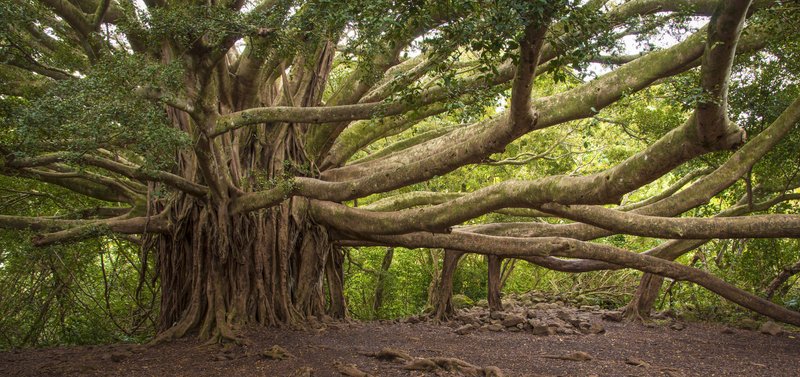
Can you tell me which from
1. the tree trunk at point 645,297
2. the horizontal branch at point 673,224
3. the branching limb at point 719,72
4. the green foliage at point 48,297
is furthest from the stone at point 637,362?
the green foliage at point 48,297

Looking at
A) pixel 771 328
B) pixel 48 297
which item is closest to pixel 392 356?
pixel 771 328

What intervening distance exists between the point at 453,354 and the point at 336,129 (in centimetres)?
395

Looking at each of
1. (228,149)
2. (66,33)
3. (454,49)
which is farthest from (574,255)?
(66,33)

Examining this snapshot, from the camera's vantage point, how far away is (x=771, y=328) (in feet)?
23.7

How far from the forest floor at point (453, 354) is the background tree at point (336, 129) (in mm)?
635

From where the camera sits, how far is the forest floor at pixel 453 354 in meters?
5.18

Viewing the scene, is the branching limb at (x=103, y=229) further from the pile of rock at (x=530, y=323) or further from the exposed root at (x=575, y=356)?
the exposed root at (x=575, y=356)

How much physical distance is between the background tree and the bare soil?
0.60 meters

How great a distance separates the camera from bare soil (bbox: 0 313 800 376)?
17.1 feet

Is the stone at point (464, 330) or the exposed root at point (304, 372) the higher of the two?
the stone at point (464, 330)

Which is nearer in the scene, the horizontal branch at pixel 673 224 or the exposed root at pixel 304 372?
the exposed root at pixel 304 372

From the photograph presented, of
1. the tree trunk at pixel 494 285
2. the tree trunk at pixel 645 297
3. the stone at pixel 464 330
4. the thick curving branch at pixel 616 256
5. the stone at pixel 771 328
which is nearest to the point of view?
the thick curving branch at pixel 616 256

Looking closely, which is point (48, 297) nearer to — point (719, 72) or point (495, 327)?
point (495, 327)

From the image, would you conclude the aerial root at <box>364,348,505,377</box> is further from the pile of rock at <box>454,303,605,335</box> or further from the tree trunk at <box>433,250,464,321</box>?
the tree trunk at <box>433,250,464,321</box>
